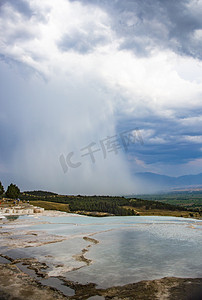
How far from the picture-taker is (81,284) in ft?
40.1

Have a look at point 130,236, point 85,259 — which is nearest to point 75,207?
point 130,236

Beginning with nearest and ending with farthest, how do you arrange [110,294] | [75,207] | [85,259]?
[110,294] < [85,259] < [75,207]

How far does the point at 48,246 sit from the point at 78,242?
3017mm

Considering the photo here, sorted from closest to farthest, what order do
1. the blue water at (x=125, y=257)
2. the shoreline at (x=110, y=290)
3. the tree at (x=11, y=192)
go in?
the shoreline at (x=110, y=290)
the blue water at (x=125, y=257)
the tree at (x=11, y=192)

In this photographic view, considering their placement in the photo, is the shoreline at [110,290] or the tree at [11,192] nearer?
the shoreline at [110,290]

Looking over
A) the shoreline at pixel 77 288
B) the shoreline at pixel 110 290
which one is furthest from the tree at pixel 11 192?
the shoreline at pixel 110 290

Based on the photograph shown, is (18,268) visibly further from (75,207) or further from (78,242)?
(75,207)

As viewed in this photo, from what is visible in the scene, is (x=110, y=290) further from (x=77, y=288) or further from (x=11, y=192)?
(x=11, y=192)

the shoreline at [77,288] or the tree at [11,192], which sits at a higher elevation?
the tree at [11,192]

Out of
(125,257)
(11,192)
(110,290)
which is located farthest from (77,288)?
(11,192)

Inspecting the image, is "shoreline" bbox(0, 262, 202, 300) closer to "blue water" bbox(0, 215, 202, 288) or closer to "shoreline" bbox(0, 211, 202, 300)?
"shoreline" bbox(0, 211, 202, 300)

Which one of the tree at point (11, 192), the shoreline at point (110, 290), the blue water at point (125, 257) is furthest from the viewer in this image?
the tree at point (11, 192)

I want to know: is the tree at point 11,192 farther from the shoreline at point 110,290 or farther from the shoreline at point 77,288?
the shoreline at point 110,290

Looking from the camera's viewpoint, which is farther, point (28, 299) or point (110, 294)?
point (110, 294)
